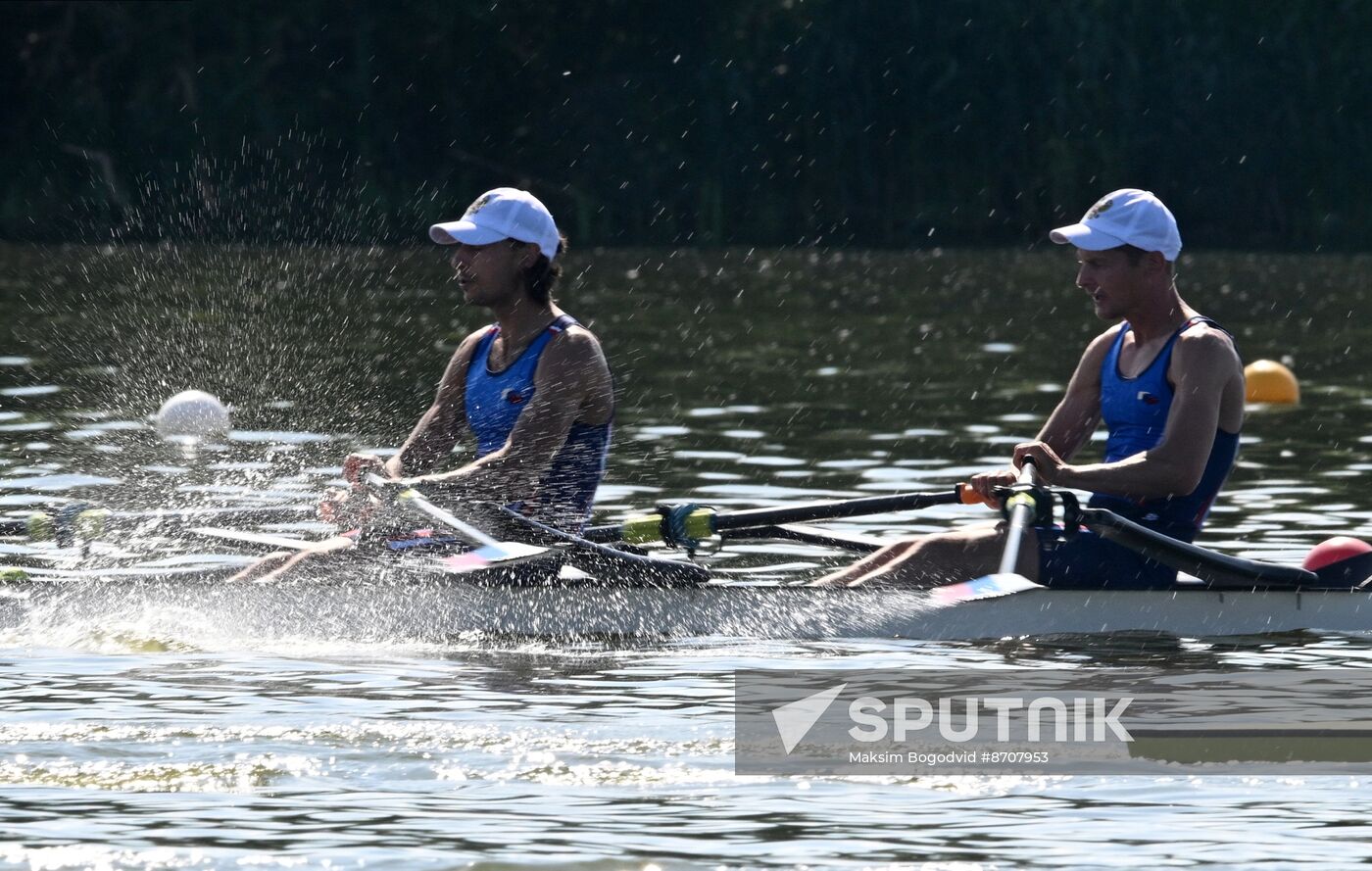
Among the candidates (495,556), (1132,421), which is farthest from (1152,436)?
(495,556)

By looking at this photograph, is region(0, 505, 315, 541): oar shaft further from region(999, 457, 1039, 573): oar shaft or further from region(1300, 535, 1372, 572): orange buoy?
region(1300, 535, 1372, 572): orange buoy

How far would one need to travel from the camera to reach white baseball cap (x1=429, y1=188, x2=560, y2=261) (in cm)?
999

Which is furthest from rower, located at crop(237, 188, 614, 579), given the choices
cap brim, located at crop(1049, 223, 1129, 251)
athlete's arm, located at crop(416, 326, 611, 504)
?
cap brim, located at crop(1049, 223, 1129, 251)

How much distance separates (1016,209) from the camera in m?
50.5

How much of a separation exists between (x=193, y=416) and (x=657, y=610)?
8.06m

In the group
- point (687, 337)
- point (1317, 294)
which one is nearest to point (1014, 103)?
point (1317, 294)

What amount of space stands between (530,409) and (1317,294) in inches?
1088

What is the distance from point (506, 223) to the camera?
10000 millimetres

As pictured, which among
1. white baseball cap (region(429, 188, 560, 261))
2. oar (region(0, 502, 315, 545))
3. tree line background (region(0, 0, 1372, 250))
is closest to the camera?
white baseball cap (region(429, 188, 560, 261))

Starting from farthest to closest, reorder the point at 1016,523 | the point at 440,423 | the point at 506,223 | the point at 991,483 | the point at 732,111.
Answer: the point at 732,111
the point at 440,423
the point at 506,223
the point at 991,483
the point at 1016,523

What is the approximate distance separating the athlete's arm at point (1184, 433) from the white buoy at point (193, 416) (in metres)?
9.18

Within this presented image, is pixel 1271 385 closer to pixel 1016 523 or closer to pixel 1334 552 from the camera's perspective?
pixel 1334 552

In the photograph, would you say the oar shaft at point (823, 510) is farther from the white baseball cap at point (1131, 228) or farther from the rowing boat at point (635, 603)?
the white baseball cap at point (1131, 228)

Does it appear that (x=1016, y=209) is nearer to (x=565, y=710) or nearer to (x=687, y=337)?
(x=687, y=337)
